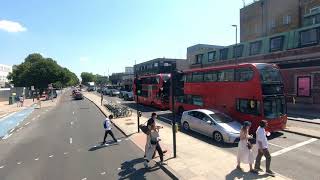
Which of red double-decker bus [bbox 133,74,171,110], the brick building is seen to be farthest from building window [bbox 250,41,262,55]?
red double-decker bus [bbox 133,74,171,110]

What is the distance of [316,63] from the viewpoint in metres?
26.9

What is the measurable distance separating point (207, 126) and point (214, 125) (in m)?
0.64

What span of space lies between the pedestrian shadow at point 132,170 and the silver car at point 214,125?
15.8ft

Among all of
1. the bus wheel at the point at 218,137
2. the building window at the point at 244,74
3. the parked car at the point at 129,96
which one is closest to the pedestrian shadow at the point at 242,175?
the bus wheel at the point at 218,137

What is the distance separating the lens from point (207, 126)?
16547 mm

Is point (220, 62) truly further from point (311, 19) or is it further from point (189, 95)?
point (189, 95)

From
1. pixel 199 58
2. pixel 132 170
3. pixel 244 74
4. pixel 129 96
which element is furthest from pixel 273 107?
pixel 129 96

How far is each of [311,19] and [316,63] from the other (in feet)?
35.8

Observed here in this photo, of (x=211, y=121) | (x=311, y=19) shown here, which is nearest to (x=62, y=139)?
(x=211, y=121)

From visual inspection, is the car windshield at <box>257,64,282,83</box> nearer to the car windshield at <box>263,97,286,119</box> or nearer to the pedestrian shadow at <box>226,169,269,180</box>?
the car windshield at <box>263,97,286,119</box>

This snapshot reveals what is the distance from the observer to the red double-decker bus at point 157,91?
30797mm

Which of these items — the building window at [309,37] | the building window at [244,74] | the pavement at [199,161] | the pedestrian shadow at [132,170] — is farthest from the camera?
the building window at [309,37]

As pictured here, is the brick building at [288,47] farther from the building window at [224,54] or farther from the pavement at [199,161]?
the pavement at [199,161]

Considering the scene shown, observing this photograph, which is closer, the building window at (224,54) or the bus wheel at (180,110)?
the bus wheel at (180,110)
